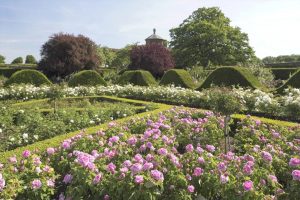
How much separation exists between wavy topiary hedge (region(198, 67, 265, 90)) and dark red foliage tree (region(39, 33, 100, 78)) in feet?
41.6

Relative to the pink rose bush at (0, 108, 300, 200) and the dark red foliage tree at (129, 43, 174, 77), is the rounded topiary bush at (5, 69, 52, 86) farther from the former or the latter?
the pink rose bush at (0, 108, 300, 200)

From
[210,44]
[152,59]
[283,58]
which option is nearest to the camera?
[152,59]

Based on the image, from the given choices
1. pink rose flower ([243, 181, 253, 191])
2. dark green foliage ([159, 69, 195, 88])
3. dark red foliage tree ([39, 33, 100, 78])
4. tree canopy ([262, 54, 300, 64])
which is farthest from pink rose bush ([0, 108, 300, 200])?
tree canopy ([262, 54, 300, 64])

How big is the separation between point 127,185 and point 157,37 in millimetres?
51194

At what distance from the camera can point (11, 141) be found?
6.43 meters

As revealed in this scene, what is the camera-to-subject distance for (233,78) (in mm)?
13938

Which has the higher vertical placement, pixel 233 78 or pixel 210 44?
pixel 210 44

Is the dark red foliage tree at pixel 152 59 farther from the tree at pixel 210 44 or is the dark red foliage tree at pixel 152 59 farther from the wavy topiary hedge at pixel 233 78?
the wavy topiary hedge at pixel 233 78

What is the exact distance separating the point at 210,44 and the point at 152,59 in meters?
11.7

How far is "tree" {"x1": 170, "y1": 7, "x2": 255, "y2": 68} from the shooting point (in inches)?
1339

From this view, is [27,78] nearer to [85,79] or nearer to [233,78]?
[85,79]

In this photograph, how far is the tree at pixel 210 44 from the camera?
34.0 metres

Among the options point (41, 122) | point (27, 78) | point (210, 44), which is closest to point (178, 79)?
point (27, 78)

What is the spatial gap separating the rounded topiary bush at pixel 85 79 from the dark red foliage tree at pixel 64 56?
721 cm
